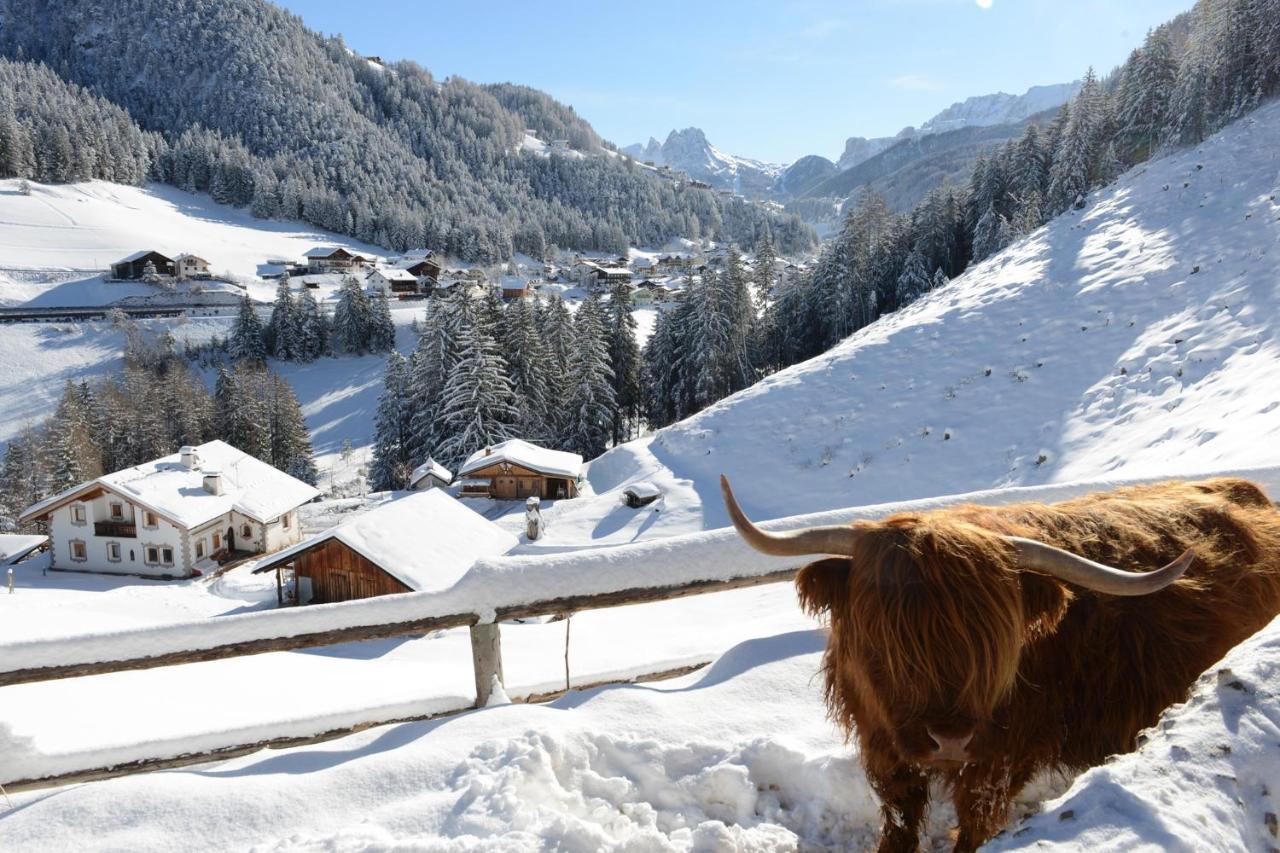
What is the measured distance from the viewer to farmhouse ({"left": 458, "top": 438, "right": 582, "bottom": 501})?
3462 centimetres

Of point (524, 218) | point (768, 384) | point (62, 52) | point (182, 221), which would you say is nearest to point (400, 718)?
point (768, 384)

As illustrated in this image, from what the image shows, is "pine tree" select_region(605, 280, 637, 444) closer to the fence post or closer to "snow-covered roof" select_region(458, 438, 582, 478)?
"snow-covered roof" select_region(458, 438, 582, 478)

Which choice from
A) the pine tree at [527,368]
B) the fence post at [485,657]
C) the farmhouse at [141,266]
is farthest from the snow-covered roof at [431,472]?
the farmhouse at [141,266]

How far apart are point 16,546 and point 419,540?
2799cm

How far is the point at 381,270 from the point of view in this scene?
104875 millimetres

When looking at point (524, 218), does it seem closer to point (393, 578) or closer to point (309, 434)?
point (309, 434)

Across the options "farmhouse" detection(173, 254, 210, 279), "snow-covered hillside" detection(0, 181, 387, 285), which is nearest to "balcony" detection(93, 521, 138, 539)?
"snow-covered hillside" detection(0, 181, 387, 285)

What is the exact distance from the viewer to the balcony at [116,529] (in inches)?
1282

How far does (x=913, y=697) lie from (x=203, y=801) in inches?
120

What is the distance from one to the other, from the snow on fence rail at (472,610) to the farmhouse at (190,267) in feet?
352

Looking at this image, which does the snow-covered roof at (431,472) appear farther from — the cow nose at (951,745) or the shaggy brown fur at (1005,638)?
the cow nose at (951,745)

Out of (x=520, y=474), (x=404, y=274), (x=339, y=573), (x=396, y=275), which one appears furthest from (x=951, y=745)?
(x=396, y=275)

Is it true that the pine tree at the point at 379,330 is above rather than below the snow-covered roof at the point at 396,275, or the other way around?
below

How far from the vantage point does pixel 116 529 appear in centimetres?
3278
